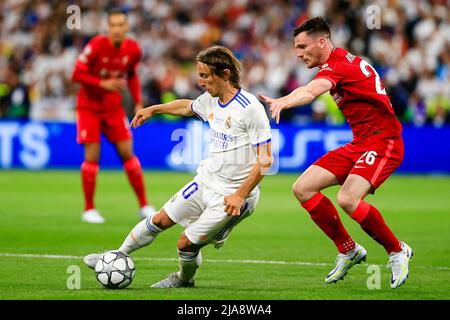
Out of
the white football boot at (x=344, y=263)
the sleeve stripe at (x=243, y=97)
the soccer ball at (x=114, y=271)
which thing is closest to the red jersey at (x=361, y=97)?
the sleeve stripe at (x=243, y=97)

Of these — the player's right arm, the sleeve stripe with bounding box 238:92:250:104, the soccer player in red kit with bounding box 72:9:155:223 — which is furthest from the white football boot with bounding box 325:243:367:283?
the soccer player in red kit with bounding box 72:9:155:223

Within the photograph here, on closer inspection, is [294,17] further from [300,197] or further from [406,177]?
[300,197]

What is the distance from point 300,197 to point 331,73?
112cm

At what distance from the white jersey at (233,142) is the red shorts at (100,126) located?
17.5 ft

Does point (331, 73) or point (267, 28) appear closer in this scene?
point (331, 73)

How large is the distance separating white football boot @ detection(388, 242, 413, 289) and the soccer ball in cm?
213

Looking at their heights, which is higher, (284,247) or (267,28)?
(267,28)

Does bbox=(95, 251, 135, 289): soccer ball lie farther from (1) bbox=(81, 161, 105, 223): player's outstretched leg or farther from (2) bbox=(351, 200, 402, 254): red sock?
(1) bbox=(81, 161, 105, 223): player's outstretched leg

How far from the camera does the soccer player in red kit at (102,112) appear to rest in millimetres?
12898

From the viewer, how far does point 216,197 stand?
7652mm

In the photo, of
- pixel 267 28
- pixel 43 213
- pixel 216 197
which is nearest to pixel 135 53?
pixel 43 213

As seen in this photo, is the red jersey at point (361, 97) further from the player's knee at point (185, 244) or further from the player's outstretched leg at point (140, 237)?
the player's outstretched leg at point (140, 237)

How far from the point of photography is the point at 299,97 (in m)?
7.22

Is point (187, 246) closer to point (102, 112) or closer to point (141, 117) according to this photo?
point (141, 117)
